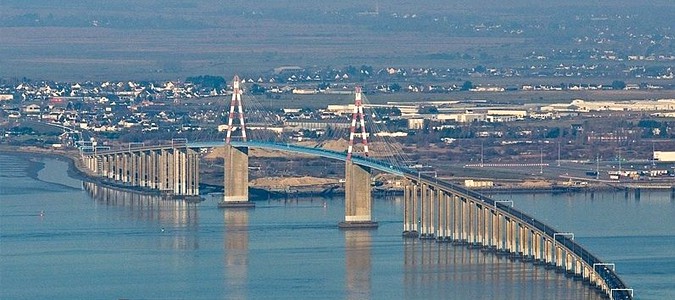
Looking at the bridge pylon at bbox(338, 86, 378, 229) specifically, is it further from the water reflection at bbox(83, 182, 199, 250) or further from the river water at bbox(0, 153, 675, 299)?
the water reflection at bbox(83, 182, 199, 250)

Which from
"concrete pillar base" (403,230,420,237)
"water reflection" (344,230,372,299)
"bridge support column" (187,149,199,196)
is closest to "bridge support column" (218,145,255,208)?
"bridge support column" (187,149,199,196)

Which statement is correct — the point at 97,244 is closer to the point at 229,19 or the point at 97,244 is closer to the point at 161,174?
the point at 161,174

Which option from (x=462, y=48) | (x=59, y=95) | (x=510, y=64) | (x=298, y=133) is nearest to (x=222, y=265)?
(x=298, y=133)

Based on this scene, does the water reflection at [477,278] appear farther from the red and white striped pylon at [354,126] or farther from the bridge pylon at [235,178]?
the bridge pylon at [235,178]

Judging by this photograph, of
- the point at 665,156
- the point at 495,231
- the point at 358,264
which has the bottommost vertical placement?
the point at 358,264

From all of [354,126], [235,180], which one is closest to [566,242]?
[354,126]

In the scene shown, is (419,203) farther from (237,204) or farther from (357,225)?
(237,204)

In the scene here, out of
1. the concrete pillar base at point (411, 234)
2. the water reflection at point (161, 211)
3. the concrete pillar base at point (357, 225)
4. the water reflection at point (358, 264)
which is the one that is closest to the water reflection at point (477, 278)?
the water reflection at point (358, 264)
